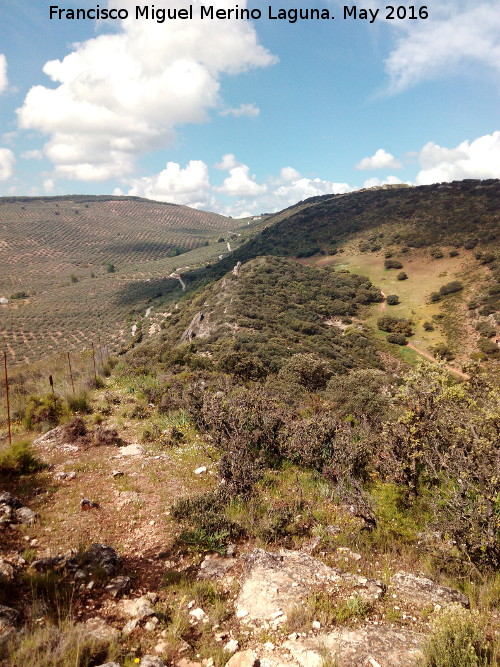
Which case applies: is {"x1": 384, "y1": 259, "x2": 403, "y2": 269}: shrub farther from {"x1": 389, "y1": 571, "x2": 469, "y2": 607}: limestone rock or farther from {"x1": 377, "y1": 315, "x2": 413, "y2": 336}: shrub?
{"x1": 389, "y1": 571, "x2": 469, "y2": 607}: limestone rock

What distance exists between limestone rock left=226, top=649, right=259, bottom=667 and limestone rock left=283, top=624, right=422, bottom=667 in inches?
13.4

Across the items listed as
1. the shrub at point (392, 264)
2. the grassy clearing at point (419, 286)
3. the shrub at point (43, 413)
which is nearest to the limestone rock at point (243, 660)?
the shrub at point (43, 413)

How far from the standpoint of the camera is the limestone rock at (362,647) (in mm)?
3029

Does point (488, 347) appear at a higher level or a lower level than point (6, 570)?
lower

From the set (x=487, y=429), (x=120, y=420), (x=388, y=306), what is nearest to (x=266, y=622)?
(x=487, y=429)

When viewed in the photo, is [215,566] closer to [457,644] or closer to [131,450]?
[457,644]

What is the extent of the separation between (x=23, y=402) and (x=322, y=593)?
11.9 metres

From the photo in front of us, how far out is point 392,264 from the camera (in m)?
62.0

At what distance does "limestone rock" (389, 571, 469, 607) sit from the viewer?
149 inches

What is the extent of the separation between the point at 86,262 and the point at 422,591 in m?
119

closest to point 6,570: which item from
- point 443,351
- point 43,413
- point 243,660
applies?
point 243,660

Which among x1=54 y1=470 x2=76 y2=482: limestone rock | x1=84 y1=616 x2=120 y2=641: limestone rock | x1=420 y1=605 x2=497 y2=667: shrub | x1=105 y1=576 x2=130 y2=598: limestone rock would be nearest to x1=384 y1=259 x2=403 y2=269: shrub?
x1=54 y1=470 x2=76 y2=482: limestone rock

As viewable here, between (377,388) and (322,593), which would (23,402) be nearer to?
(322,593)

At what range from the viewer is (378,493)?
6.15 metres
